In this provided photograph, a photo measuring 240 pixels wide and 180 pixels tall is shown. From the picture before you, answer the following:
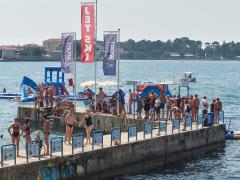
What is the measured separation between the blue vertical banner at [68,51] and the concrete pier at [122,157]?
8828 millimetres

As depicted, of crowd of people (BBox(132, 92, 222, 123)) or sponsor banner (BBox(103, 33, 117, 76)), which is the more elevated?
sponsor banner (BBox(103, 33, 117, 76))

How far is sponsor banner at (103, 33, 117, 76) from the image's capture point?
38969 mm

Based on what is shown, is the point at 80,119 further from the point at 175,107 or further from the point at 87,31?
the point at 175,107

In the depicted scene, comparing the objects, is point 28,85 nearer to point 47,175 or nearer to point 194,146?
point 194,146

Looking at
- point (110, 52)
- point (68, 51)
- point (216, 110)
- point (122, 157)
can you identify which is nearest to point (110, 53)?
point (110, 52)

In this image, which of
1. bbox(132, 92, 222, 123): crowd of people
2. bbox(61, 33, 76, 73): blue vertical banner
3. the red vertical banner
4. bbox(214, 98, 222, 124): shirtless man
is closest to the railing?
bbox(214, 98, 222, 124): shirtless man

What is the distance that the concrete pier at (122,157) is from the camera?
25.6m

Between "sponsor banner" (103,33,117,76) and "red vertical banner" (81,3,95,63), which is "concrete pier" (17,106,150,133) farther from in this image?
"red vertical banner" (81,3,95,63)

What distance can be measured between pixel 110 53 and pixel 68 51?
184 inches

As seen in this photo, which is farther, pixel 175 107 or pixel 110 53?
pixel 110 53

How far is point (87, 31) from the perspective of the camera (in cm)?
4034

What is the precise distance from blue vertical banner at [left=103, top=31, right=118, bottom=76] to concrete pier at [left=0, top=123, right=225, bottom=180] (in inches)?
194

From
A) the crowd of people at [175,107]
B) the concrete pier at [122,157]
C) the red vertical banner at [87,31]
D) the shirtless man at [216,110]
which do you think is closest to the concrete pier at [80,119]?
the crowd of people at [175,107]

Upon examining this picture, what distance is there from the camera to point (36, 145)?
84.4ft
